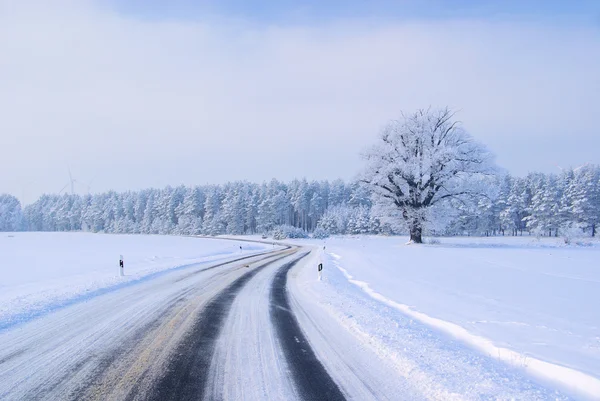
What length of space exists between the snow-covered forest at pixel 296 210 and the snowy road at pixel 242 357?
133 ft

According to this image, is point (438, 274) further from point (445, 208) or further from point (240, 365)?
point (445, 208)

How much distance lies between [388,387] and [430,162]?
29.1 metres

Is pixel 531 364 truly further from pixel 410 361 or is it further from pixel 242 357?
pixel 242 357

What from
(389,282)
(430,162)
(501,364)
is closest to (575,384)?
(501,364)

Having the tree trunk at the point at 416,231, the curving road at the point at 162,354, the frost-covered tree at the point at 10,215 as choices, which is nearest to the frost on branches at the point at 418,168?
the tree trunk at the point at 416,231

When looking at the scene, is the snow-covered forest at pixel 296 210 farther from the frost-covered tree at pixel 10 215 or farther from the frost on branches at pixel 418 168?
the frost on branches at pixel 418 168

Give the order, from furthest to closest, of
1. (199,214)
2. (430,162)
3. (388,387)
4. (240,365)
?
(199,214), (430,162), (240,365), (388,387)

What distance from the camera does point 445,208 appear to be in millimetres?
34000

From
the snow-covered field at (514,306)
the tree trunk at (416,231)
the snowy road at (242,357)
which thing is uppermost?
the tree trunk at (416,231)

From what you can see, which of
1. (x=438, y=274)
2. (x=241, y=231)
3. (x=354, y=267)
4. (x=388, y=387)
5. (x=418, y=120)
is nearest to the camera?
(x=388, y=387)

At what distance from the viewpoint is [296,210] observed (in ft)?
347

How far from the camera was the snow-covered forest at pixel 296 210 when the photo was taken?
69.8 metres

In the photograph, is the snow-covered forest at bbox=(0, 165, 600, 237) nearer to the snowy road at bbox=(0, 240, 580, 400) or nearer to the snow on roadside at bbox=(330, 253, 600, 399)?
the snow on roadside at bbox=(330, 253, 600, 399)

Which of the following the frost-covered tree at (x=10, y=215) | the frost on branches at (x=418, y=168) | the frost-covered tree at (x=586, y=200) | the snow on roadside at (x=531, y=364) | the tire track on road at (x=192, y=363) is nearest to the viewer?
the tire track on road at (x=192, y=363)
